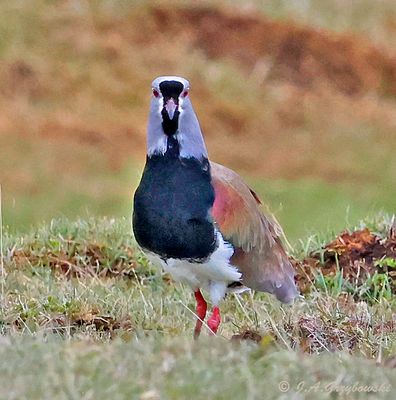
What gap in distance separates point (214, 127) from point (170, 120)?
1297 centimetres

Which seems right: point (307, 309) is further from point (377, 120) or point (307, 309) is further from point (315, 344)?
point (377, 120)

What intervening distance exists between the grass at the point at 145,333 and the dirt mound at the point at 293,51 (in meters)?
12.2

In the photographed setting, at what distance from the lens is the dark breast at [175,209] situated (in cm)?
518

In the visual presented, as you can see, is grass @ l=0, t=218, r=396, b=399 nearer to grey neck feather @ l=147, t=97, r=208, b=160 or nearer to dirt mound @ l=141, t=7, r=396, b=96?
grey neck feather @ l=147, t=97, r=208, b=160

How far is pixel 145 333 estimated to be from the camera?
199 inches

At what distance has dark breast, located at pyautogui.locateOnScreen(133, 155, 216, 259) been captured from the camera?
518cm

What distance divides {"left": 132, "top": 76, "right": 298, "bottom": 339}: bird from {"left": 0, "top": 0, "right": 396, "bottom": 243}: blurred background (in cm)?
813

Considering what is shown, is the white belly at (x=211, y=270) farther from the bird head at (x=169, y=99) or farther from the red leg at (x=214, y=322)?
the bird head at (x=169, y=99)

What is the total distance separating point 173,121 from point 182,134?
9 centimetres

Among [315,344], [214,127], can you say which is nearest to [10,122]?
[214,127]

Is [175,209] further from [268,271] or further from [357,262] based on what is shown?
[357,262]

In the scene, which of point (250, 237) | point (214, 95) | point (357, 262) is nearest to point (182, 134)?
point (250, 237)

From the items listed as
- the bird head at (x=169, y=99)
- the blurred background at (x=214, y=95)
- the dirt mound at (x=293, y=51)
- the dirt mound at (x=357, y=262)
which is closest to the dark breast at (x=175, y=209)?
the bird head at (x=169, y=99)

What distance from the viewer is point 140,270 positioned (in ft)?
24.8
